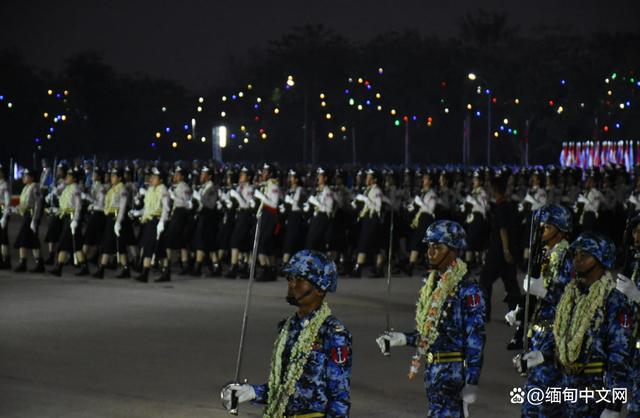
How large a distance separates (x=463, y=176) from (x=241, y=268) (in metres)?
8.29

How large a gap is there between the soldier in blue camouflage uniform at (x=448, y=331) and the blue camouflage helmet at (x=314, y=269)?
1.32 m

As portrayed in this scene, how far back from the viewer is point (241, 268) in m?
22.6

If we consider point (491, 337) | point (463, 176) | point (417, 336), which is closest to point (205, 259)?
point (463, 176)

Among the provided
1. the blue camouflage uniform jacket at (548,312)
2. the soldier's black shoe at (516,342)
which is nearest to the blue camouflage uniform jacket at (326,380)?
the blue camouflage uniform jacket at (548,312)

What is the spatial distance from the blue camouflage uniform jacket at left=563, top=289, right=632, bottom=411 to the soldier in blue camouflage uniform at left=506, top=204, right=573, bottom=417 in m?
0.24

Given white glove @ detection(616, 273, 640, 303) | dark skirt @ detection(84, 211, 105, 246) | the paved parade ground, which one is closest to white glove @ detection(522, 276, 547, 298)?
white glove @ detection(616, 273, 640, 303)

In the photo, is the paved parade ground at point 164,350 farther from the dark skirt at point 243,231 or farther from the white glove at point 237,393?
the white glove at point 237,393

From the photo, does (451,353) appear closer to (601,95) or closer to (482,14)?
(601,95)

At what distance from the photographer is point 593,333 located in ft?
23.2

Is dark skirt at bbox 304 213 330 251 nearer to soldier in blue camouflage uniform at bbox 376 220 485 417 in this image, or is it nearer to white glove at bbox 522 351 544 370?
soldier in blue camouflage uniform at bbox 376 220 485 417

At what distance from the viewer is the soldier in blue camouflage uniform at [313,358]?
5719 millimetres

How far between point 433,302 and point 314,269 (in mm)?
1775

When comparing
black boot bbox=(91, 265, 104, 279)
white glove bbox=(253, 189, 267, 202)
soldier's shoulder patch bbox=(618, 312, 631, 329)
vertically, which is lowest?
black boot bbox=(91, 265, 104, 279)

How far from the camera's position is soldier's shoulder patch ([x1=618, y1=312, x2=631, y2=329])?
7.05 meters
